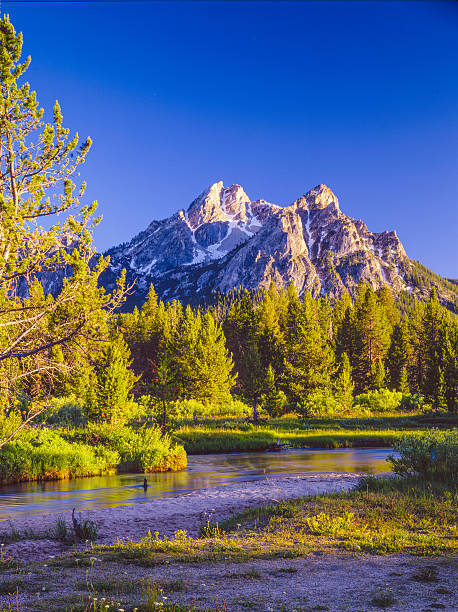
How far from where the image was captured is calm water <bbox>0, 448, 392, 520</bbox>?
17.2 meters

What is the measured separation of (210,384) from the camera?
192ft

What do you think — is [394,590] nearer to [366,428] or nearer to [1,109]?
[1,109]

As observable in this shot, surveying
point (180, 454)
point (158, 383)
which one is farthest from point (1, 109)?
point (158, 383)

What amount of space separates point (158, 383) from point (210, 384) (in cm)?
2760

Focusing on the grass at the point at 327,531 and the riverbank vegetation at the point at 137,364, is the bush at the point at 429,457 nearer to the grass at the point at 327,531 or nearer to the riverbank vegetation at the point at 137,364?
the grass at the point at 327,531

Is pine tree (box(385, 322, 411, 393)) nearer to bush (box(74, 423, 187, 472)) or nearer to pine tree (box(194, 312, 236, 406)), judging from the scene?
pine tree (box(194, 312, 236, 406))

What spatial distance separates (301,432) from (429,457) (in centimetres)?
2781

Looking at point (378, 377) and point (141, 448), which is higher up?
point (378, 377)

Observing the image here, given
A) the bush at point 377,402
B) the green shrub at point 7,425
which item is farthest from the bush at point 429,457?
the bush at point 377,402

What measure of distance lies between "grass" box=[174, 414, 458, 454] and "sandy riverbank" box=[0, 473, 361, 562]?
1425cm

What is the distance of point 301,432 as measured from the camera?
4291cm

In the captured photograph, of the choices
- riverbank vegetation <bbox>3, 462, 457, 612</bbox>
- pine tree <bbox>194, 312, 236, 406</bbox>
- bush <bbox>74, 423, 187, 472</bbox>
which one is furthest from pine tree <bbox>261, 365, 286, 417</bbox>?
riverbank vegetation <bbox>3, 462, 457, 612</bbox>

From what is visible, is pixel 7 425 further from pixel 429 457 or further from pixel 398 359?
pixel 398 359

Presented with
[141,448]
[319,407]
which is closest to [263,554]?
[141,448]
